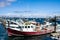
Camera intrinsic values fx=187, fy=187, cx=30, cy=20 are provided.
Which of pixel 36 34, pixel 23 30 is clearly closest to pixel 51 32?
pixel 36 34

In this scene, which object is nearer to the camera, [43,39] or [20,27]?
[43,39]

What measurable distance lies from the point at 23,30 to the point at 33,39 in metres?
1.78

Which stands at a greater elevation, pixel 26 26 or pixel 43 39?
pixel 26 26

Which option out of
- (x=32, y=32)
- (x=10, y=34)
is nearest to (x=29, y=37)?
(x=32, y=32)

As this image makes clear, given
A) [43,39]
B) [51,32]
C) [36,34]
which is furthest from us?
[51,32]

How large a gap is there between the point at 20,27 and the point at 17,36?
1450 mm

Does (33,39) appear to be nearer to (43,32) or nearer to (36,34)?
(36,34)

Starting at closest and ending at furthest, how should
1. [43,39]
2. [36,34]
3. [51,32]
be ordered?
[43,39] < [36,34] < [51,32]

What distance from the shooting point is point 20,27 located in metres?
23.3

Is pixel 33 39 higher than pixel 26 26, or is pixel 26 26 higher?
pixel 26 26

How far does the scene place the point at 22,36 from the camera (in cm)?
2234

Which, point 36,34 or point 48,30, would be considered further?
point 48,30

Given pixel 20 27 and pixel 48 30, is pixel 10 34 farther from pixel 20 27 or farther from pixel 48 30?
pixel 48 30

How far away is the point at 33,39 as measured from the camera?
21656mm
